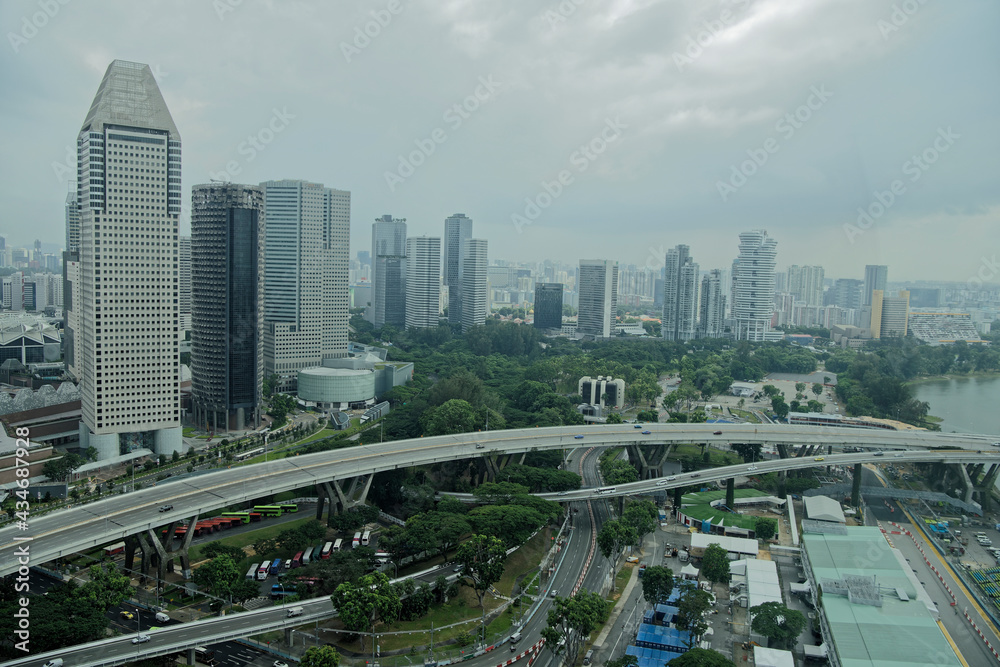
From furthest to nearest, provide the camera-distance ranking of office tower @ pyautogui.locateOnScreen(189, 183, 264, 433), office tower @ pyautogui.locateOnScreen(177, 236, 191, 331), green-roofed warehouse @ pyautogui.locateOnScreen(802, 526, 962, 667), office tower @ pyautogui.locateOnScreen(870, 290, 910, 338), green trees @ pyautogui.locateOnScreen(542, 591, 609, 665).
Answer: office tower @ pyautogui.locateOnScreen(870, 290, 910, 338) < office tower @ pyautogui.locateOnScreen(177, 236, 191, 331) < office tower @ pyautogui.locateOnScreen(189, 183, 264, 433) < green trees @ pyautogui.locateOnScreen(542, 591, 609, 665) < green-roofed warehouse @ pyautogui.locateOnScreen(802, 526, 962, 667)

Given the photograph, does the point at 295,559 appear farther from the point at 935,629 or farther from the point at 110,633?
the point at 935,629

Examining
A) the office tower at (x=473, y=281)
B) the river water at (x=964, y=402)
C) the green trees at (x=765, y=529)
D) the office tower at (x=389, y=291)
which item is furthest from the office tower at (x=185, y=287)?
the river water at (x=964, y=402)

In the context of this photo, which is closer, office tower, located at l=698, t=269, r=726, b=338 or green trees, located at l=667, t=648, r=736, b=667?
green trees, located at l=667, t=648, r=736, b=667

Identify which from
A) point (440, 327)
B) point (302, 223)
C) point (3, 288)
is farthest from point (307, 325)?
point (3, 288)

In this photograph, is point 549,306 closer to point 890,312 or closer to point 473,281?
point 473,281

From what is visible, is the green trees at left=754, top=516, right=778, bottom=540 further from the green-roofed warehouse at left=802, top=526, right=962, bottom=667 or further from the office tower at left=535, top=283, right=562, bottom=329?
the office tower at left=535, top=283, right=562, bottom=329

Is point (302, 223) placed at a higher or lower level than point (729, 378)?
higher

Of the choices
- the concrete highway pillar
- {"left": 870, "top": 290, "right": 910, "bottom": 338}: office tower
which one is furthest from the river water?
{"left": 870, "top": 290, "right": 910, "bottom": 338}: office tower

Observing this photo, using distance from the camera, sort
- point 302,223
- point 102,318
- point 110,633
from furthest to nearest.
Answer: point 302,223 < point 102,318 < point 110,633
